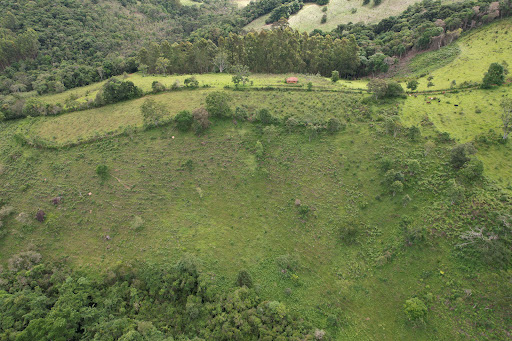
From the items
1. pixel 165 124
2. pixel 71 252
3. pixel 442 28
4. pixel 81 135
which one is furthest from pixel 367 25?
pixel 71 252

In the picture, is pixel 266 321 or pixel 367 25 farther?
pixel 367 25

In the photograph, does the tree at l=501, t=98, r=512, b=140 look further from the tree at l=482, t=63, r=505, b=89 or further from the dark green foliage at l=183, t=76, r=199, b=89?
the dark green foliage at l=183, t=76, r=199, b=89

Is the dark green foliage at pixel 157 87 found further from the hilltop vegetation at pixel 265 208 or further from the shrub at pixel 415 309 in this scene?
the shrub at pixel 415 309

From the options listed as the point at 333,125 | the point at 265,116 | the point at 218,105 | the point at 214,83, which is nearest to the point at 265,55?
the point at 214,83

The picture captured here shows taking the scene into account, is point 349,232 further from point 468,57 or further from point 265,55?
point 468,57

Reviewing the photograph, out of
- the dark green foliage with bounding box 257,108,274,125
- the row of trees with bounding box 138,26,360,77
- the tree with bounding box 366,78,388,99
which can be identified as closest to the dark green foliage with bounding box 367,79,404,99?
the tree with bounding box 366,78,388,99

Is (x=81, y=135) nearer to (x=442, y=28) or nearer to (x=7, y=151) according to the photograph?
(x=7, y=151)
